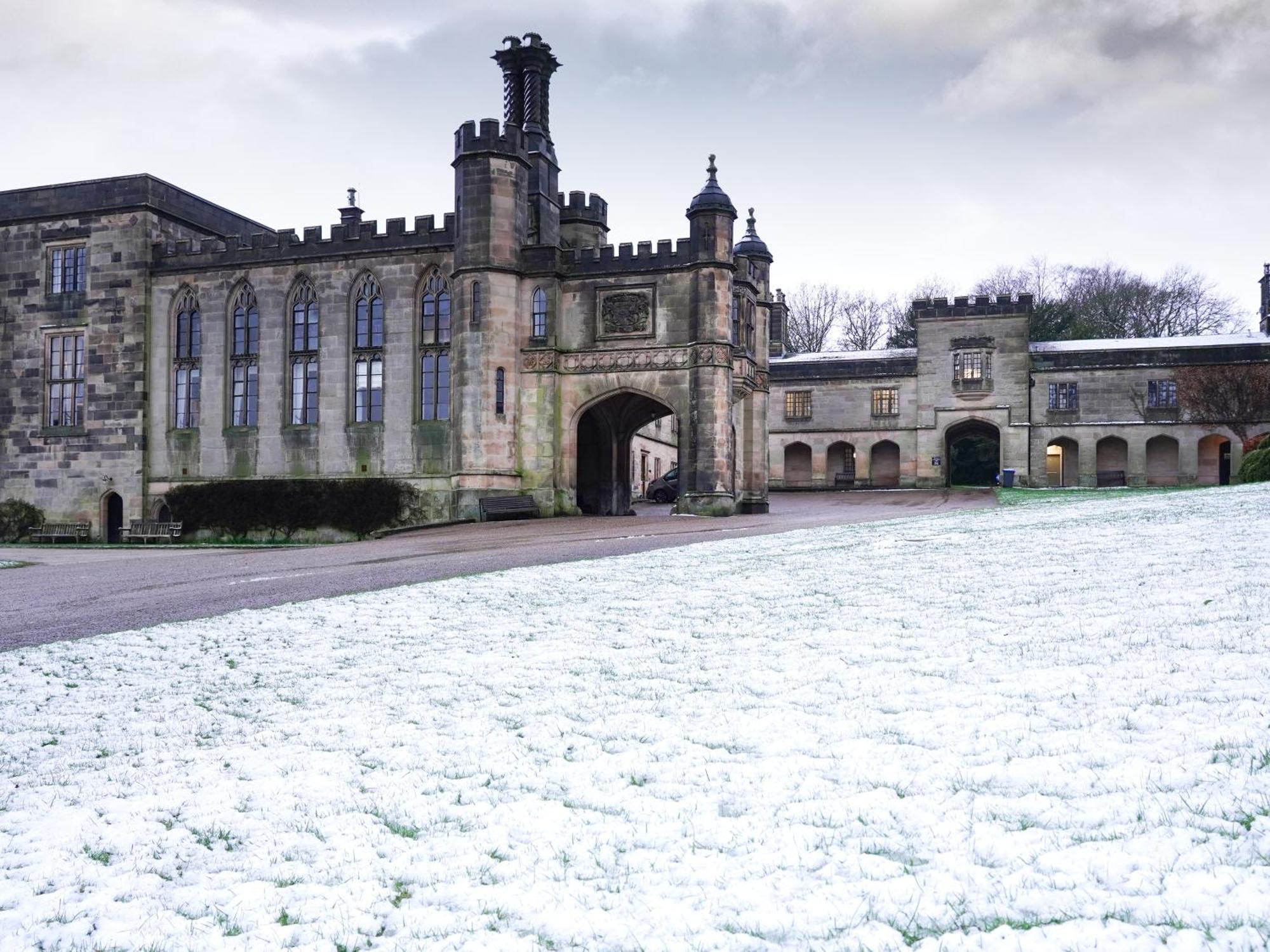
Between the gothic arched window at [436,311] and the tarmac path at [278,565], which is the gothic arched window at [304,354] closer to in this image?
the gothic arched window at [436,311]

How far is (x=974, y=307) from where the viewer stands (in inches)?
1820

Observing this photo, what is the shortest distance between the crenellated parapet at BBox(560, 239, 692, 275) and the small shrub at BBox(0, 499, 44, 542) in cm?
1852

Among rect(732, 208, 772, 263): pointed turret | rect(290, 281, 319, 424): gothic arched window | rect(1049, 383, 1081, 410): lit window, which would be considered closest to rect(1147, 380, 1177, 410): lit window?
rect(1049, 383, 1081, 410): lit window

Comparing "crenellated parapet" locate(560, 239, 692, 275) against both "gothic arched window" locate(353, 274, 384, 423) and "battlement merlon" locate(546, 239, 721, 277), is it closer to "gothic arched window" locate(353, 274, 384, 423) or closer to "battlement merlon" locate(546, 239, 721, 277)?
"battlement merlon" locate(546, 239, 721, 277)

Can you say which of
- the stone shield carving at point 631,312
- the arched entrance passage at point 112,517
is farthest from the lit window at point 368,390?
the arched entrance passage at point 112,517

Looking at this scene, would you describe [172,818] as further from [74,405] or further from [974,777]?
[74,405]

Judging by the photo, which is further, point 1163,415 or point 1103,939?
point 1163,415

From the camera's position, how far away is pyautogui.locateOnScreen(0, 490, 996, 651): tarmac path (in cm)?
1002

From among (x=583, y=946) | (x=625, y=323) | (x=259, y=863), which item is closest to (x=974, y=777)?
(x=583, y=946)

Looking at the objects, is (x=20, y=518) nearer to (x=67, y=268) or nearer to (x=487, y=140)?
(x=67, y=268)

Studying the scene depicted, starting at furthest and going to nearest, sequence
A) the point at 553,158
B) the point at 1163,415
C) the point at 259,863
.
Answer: the point at 1163,415 < the point at 553,158 < the point at 259,863

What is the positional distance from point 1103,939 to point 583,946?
1445mm

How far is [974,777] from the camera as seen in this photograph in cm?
403

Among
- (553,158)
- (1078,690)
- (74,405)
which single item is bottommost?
(1078,690)
